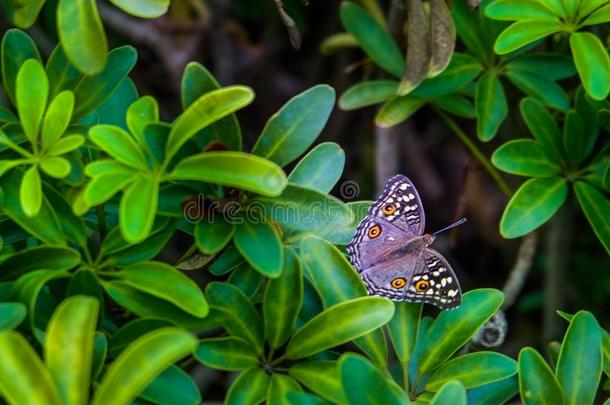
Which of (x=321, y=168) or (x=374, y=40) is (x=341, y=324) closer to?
(x=321, y=168)

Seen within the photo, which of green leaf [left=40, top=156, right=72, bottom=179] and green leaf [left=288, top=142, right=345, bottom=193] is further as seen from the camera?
green leaf [left=288, top=142, right=345, bottom=193]

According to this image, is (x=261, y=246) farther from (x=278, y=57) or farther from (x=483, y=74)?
(x=278, y=57)

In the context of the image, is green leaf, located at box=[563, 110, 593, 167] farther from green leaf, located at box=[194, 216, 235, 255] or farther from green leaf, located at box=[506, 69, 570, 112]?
green leaf, located at box=[194, 216, 235, 255]

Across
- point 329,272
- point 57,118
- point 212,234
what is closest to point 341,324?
point 329,272

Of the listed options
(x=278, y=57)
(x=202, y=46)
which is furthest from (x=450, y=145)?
(x=202, y=46)

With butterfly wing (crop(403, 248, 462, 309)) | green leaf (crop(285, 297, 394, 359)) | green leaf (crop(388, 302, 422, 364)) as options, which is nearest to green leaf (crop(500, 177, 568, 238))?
butterfly wing (crop(403, 248, 462, 309))

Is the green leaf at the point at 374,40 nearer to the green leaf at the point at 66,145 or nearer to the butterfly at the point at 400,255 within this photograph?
the butterfly at the point at 400,255
